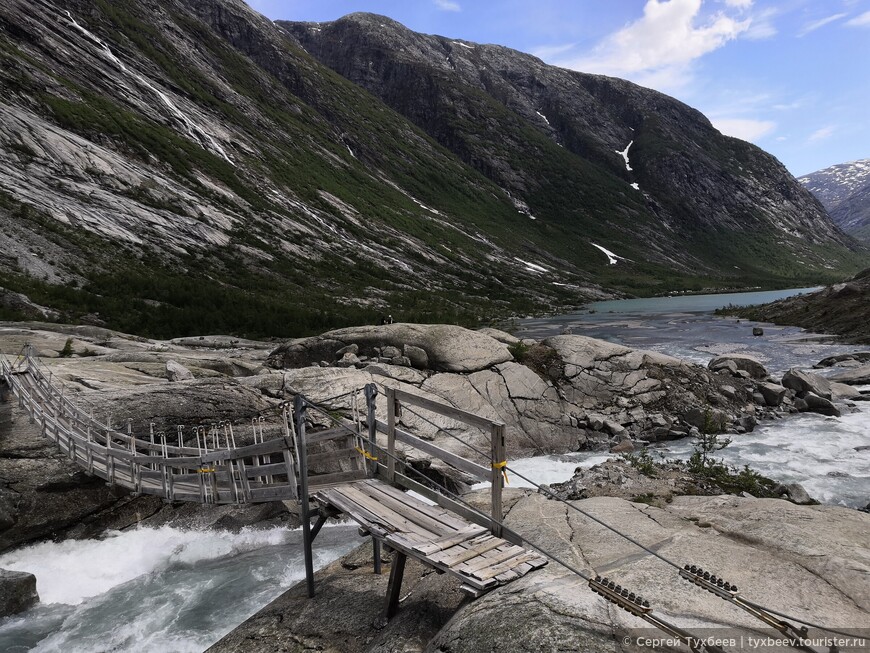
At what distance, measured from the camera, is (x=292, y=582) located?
34.6 feet

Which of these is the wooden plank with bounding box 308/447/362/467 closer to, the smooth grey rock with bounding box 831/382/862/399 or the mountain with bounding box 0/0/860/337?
the smooth grey rock with bounding box 831/382/862/399

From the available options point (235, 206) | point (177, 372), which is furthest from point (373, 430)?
point (235, 206)

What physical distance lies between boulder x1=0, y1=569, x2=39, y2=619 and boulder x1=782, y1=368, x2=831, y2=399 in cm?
2994

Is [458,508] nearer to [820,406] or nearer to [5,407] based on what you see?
[5,407]

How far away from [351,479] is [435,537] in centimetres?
341

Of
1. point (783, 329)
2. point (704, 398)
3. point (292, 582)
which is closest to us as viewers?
point (292, 582)

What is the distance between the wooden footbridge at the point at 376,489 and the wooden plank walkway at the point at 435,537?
2 centimetres

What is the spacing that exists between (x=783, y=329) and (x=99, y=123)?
90583 millimetres

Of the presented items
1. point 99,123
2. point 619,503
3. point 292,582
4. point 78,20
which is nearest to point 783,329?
point 619,503

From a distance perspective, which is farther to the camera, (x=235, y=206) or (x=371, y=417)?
(x=235, y=206)

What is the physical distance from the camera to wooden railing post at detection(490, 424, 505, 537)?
6.68 metres

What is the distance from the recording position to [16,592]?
9.86m

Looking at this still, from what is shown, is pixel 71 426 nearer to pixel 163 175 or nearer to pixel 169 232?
pixel 169 232

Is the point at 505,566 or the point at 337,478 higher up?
the point at 505,566
